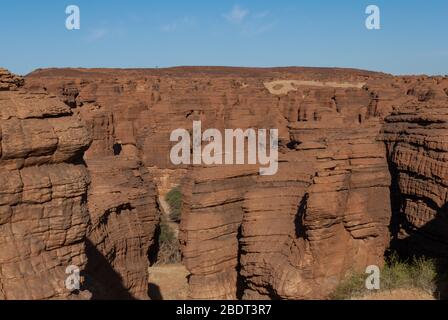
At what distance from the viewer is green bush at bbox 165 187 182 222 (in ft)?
81.4

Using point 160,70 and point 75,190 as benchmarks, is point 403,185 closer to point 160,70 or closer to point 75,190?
point 75,190

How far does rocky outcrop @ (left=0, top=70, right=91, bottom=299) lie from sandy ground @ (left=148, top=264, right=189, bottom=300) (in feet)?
27.3

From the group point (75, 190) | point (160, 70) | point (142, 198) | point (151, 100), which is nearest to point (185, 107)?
point (151, 100)

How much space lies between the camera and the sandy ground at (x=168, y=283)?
15780 mm

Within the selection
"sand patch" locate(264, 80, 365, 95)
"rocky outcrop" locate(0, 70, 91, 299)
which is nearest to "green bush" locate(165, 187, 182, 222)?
"rocky outcrop" locate(0, 70, 91, 299)

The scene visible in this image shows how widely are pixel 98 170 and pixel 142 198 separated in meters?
1.77

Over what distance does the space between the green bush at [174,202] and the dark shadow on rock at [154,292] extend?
23.5ft

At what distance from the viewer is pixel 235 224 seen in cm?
→ 1380

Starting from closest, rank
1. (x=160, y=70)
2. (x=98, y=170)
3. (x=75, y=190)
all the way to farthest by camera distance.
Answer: (x=75, y=190) < (x=98, y=170) < (x=160, y=70)

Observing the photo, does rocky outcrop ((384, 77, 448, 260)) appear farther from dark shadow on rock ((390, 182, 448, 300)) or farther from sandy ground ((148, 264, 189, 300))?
sandy ground ((148, 264, 189, 300))

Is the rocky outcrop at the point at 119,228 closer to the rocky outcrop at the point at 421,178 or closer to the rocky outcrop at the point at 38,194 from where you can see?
the rocky outcrop at the point at 38,194

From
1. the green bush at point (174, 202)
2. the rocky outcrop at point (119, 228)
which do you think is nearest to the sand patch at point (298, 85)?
the green bush at point (174, 202)

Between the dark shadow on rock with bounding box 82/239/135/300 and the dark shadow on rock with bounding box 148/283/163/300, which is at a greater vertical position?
the dark shadow on rock with bounding box 82/239/135/300

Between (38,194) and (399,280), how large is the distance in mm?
8100
